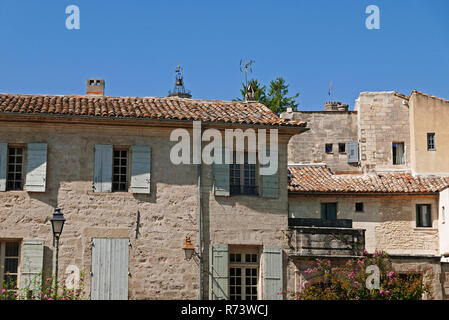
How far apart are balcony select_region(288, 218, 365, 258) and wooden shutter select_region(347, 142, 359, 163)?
14863 mm

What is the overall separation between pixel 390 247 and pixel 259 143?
10.1 m

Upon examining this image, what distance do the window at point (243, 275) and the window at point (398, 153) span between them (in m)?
15.6

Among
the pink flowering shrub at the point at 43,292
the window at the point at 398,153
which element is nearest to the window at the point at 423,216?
the window at the point at 398,153

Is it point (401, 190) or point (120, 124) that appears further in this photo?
point (401, 190)

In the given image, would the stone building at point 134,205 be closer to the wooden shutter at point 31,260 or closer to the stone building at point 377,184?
the wooden shutter at point 31,260

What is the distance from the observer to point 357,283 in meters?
20.9

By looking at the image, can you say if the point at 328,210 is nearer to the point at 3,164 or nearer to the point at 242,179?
the point at 242,179

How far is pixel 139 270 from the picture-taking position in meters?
21.7

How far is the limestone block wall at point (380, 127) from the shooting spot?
36.5 m

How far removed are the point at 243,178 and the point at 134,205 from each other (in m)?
3.20

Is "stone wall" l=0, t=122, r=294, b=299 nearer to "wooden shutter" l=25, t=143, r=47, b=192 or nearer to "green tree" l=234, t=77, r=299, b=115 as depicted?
"wooden shutter" l=25, t=143, r=47, b=192

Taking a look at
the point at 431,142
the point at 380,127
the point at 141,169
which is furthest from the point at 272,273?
the point at 380,127
